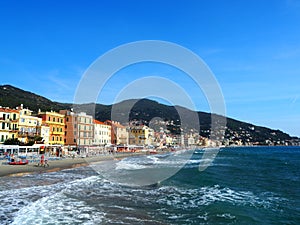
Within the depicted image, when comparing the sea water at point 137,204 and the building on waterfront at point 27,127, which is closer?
the sea water at point 137,204

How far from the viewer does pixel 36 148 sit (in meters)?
43.8

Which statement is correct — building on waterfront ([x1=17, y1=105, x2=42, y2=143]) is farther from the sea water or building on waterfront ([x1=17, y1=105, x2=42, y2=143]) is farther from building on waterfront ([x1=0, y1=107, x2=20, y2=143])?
the sea water

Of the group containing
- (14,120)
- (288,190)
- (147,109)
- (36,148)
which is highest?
(147,109)

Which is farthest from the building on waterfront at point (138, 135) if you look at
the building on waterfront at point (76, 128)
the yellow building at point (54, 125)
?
the yellow building at point (54, 125)

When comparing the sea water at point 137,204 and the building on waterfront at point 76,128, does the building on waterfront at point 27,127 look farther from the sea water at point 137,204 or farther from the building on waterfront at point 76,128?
the sea water at point 137,204

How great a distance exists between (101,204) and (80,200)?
1.59 metres

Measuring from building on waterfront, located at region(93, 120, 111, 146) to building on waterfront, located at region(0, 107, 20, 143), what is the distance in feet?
91.7

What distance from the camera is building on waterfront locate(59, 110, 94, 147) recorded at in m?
64.8

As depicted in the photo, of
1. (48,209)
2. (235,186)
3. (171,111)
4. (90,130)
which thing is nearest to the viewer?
(48,209)

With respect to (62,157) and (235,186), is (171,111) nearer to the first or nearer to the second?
(62,157)

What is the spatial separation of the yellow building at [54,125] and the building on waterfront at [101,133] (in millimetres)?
14704

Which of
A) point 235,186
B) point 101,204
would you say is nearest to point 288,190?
point 235,186

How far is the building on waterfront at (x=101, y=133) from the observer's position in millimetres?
77062

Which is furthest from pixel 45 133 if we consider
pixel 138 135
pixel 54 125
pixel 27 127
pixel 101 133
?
pixel 138 135
